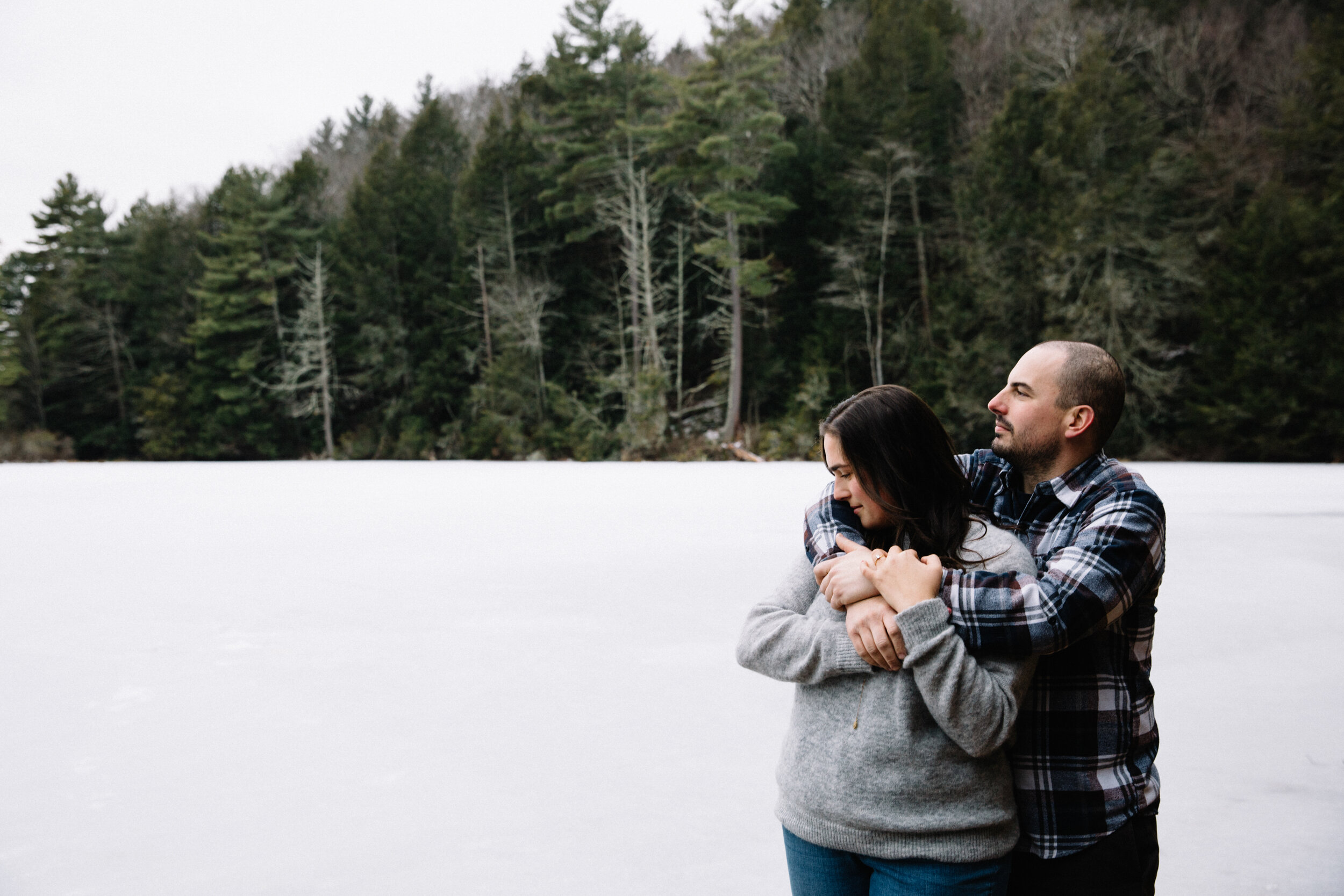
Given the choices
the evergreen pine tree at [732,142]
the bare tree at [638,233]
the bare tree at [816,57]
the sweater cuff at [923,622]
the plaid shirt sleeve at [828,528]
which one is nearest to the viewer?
the sweater cuff at [923,622]

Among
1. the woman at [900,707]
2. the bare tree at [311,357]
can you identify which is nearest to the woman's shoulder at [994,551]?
the woman at [900,707]

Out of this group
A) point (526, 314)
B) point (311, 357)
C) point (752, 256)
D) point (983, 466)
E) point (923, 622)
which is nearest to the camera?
point (923, 622)

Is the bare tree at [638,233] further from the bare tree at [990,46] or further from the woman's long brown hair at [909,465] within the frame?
the woman's long brown hair at [909,465]

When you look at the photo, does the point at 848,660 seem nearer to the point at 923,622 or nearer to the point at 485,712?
the point at 923,622

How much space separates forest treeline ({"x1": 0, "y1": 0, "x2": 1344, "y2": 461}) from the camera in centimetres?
1625

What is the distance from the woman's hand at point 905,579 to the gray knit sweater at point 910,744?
0.02 metres

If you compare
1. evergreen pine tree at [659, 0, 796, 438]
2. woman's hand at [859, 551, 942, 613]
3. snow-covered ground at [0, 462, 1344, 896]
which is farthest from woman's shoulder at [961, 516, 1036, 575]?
evergreen pine tree at [659, 0, 796, 438]

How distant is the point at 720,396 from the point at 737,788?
1880 centimetres

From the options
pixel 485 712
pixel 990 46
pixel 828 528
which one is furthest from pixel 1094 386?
pixel 990 46

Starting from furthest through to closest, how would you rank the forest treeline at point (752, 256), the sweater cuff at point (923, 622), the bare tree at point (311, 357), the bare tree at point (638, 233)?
the bare tree at point (311, 357) → the bare tree at point (638, 233) → the forest treeline at point (752, 256) → the sweater cuff at point (923, 622)

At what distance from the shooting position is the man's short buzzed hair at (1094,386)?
4.42ft

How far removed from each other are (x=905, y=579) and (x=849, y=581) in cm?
8

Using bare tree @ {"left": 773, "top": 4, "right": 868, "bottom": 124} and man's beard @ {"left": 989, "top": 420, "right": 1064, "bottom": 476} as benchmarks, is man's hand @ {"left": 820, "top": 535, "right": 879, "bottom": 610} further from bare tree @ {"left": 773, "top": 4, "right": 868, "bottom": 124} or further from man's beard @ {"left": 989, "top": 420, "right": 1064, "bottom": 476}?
bare tree @ {"left": 773, "top": 4, "right": 868, "bottom": 124}

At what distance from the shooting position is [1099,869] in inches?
49.6
